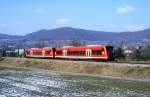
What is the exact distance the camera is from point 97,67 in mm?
67625

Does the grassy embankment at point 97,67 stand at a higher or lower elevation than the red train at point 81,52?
lower

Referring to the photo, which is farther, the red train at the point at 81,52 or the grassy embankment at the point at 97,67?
the red train at the point at 81,52

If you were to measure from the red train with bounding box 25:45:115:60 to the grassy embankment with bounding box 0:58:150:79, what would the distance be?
2947 mm

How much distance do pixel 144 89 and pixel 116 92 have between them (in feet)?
14.6

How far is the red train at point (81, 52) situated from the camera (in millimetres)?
72938

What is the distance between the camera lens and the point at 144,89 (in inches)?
1731

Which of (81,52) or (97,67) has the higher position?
(81,52)

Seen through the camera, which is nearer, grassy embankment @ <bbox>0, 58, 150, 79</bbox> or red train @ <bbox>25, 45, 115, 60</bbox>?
grassy embankment @ <bbox>0, 58, 150, 79</bbox>

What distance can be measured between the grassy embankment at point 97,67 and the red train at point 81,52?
2.95 m

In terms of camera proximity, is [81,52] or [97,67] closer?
[97,67]

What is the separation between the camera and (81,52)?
264ft

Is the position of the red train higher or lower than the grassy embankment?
higher

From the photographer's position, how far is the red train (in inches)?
2872

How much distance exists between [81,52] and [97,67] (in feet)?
43.5
